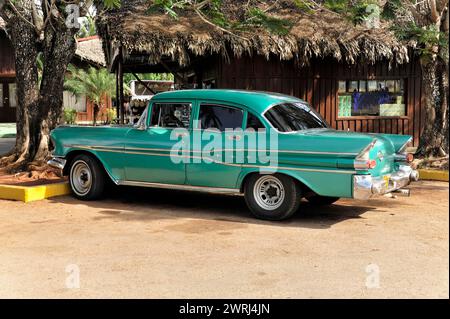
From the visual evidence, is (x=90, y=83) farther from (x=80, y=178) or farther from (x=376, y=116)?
(x=80, y=178)

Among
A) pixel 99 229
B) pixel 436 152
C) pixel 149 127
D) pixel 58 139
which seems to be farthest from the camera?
pixel 436 152

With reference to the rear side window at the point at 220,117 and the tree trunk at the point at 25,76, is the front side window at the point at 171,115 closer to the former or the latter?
the rear side window at the point at 220,117

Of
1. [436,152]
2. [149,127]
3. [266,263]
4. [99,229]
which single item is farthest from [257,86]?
[266,263]

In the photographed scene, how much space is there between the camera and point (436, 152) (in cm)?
1166

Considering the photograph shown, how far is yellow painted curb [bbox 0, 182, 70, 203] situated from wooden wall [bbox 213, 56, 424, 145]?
6.59 meters

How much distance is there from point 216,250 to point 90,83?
82.0 feet

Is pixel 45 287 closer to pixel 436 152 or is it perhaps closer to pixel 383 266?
pixel 383 266

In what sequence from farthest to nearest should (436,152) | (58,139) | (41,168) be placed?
1. (436,152)
2. (41,168)
3. (58,139)

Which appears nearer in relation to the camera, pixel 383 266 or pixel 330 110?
pixel 383 266

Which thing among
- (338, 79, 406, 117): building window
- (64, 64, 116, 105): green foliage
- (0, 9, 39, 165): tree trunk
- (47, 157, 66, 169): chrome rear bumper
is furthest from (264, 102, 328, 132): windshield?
(64, 64, 116, 105): green foliage

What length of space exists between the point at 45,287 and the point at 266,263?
197 centimetres

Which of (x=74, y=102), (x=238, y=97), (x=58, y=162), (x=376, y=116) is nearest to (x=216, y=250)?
(x=238, y=97)

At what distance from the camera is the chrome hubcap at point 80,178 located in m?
8.67

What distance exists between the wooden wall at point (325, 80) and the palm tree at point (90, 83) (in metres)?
15.2
